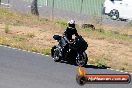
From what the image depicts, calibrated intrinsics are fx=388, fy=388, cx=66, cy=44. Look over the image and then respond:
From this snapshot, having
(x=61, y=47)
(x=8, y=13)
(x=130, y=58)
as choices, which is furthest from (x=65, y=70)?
(x=8, y=13)

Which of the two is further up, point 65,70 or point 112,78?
point 112,78

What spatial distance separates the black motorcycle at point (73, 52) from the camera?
12.8m

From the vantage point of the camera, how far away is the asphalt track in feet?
33.4

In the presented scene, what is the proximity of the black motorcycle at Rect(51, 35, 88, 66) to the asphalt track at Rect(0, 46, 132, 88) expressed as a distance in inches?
10.1

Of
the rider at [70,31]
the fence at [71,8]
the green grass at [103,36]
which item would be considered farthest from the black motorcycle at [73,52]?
the fence at [71,8]

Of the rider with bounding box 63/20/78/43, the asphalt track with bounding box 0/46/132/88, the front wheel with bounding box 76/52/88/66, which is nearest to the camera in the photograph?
the asphalt track with bounding box 0/46/132/88

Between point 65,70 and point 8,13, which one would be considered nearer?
point 65,70

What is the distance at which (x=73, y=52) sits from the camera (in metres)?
13.4

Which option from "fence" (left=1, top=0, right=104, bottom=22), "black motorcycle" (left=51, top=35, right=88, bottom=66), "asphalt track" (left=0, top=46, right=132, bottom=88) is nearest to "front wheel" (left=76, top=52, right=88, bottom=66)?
"black motorcycle" (left=51, top=35, right=88, bottom=66)

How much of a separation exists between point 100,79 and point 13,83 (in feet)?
26.5

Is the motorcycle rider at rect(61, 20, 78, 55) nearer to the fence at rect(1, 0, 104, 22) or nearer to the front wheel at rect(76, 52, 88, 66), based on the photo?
the front wheel at rect(76, 52, 88, 66)

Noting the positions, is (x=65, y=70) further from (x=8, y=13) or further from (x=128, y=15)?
(x=128, y=15)

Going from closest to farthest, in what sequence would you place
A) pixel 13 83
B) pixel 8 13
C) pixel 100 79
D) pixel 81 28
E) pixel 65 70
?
pixel 100 79 → pixel 13 83 → pixel 65 70 → pixel 81 28 → pixel 8 13

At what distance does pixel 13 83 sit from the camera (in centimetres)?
985
